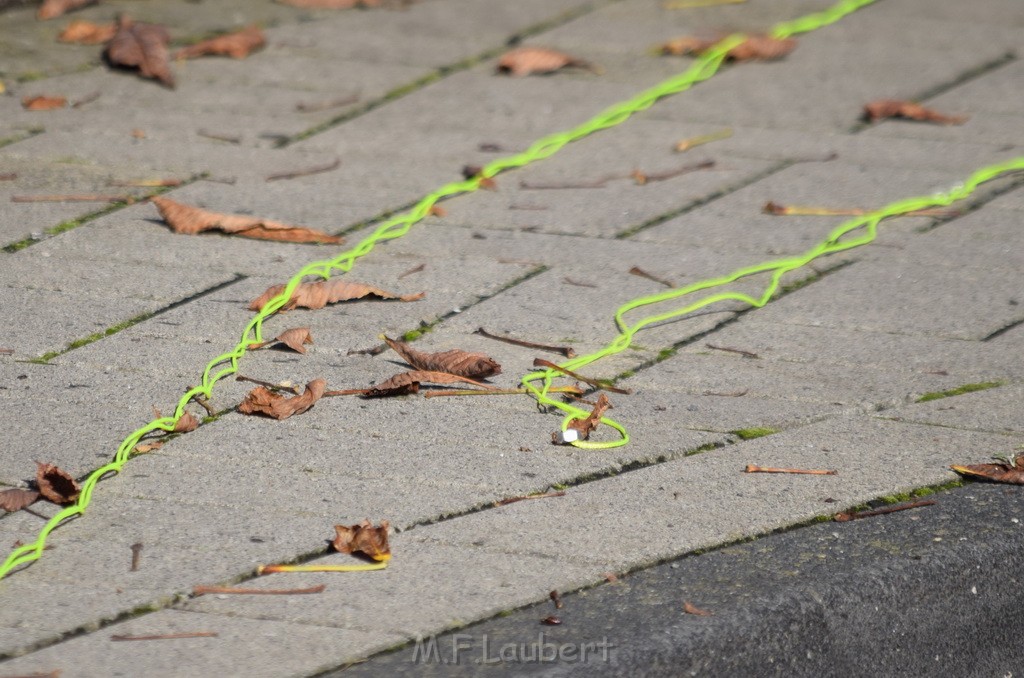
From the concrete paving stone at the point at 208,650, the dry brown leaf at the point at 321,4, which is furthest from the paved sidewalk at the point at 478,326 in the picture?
the dry brown leaf at the point at 321,4

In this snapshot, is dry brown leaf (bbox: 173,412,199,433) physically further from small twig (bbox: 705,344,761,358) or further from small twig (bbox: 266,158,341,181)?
small twig (bbox: 266,158,341,181)

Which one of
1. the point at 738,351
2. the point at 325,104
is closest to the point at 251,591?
the point at 738,351

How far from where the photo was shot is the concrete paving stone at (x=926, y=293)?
3.08 meters

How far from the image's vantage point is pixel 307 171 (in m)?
3.92

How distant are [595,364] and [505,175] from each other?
1193 mm

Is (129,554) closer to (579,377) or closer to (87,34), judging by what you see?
(579,377)

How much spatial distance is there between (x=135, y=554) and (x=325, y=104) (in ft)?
8.22

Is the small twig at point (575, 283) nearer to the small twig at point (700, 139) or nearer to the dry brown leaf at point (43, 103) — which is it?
the small twig at point (700, 139)

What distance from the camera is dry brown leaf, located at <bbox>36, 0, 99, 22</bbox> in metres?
5.14

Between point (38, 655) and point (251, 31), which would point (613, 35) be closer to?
point (251, 31)

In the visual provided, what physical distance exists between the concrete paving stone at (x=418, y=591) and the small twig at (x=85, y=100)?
2.58m

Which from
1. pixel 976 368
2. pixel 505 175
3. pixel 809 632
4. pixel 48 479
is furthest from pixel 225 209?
pixel 809 632

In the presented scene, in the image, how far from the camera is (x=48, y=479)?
229 cm

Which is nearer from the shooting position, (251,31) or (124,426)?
(124,426)
